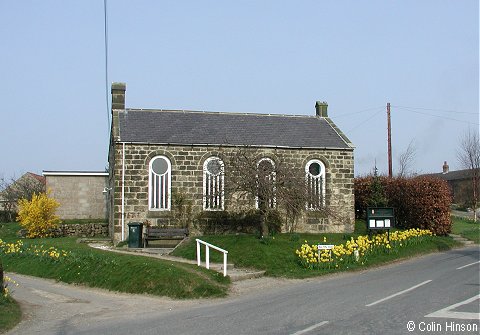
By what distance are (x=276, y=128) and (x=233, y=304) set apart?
1712 centimetres

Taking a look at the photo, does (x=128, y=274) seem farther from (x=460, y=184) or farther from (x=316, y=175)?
(x=460, y=184)

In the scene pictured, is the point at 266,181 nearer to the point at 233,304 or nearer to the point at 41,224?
the point at 233,304

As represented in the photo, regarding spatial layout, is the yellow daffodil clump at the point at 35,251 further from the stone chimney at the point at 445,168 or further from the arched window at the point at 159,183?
the stone chimney at the point at 445,168

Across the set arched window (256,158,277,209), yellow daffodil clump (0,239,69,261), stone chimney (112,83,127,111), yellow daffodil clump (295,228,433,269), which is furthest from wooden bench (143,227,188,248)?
stone chimney (112,83,127,111)

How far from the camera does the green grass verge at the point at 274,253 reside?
1985cm

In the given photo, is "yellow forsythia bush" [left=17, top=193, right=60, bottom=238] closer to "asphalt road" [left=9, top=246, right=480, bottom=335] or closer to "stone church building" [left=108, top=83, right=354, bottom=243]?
"stone church building" [left=108, top=83, right=354, bottom=243]

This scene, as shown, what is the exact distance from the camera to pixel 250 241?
22969mm

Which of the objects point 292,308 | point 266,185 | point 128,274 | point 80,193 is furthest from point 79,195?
point 292,308

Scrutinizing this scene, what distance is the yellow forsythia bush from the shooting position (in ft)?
102

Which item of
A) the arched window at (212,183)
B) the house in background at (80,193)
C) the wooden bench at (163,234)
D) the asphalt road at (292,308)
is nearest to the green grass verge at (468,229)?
the asphalt road at (292,308)

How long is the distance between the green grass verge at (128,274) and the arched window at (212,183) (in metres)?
7.26

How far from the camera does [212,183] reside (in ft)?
90.5

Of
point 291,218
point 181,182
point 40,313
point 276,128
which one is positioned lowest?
point 40,313

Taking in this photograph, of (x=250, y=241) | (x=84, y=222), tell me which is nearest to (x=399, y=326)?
(x=250, y=241)
